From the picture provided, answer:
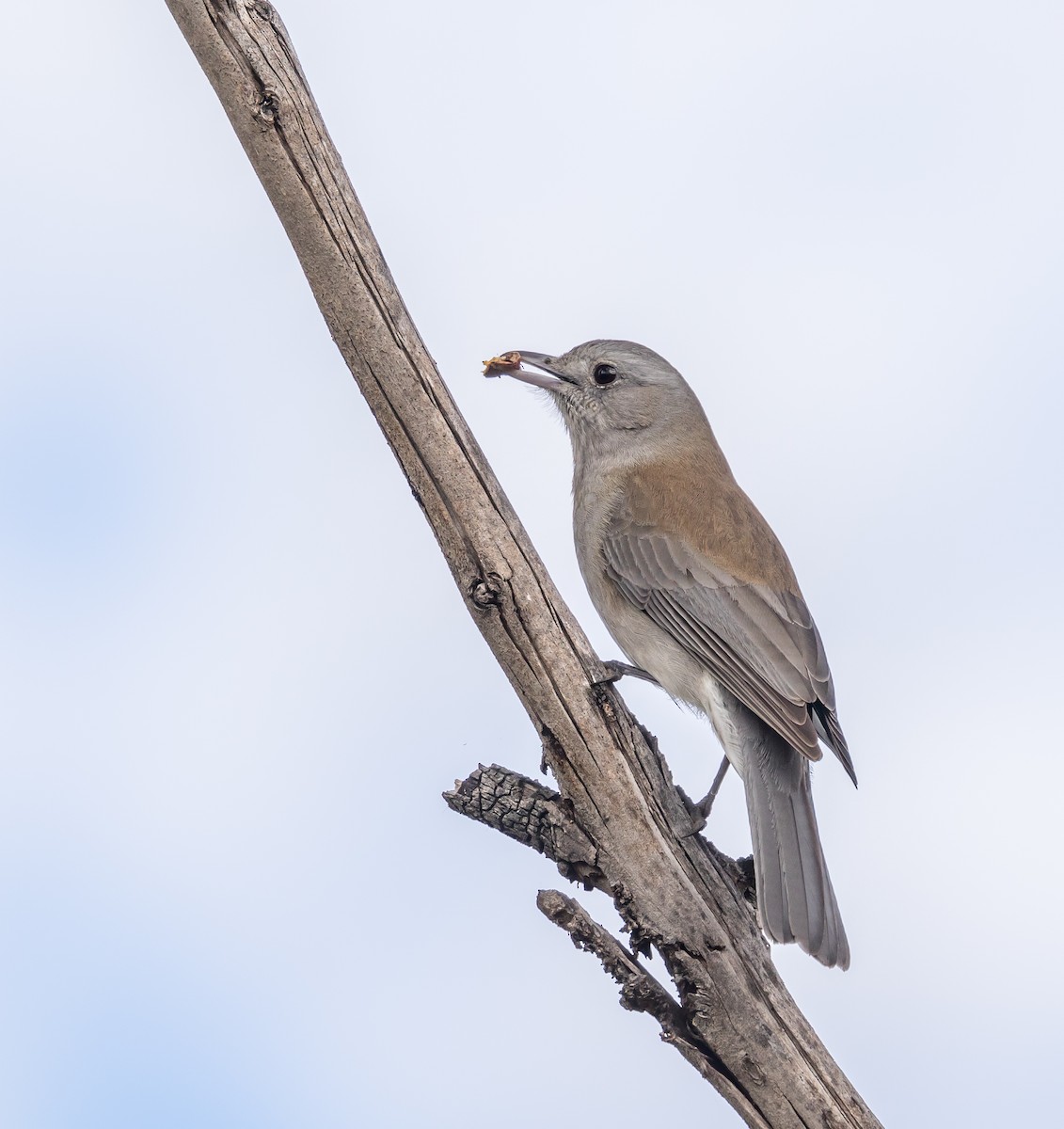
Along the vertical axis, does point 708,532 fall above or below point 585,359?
below

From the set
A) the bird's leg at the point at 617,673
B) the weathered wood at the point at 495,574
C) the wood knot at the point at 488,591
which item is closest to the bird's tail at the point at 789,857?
the weathered wood at the point at 495,574

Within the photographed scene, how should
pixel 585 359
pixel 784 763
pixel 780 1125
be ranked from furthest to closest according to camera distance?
pixel 585 359, pixel 784 763, pixel 780 1125

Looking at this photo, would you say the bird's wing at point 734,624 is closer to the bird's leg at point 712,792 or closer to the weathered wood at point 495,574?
the bird's leg at point 712,792

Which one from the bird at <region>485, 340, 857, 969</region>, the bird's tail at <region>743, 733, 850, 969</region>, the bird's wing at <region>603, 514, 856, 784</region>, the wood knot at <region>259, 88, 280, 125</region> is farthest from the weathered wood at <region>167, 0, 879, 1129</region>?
the bird's wing at <region>603, 514, 856, 784</region>

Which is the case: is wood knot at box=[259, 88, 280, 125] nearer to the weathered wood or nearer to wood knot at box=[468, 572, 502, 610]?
the weathered wood

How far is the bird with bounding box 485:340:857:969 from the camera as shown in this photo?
193 inches

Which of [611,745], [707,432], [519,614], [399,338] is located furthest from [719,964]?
[707,432]

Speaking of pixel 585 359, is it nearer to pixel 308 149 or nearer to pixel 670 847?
pixel 308 149

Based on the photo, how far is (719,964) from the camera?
14.4ft

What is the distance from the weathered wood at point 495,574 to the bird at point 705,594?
0.41 meters

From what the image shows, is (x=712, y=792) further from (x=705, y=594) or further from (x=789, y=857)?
(x=705, y=594)

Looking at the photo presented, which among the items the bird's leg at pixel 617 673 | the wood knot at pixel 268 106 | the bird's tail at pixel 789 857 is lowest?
the bird's tail at pixel 789 857

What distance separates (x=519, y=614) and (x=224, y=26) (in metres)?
2.32

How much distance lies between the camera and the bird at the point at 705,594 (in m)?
4.91
